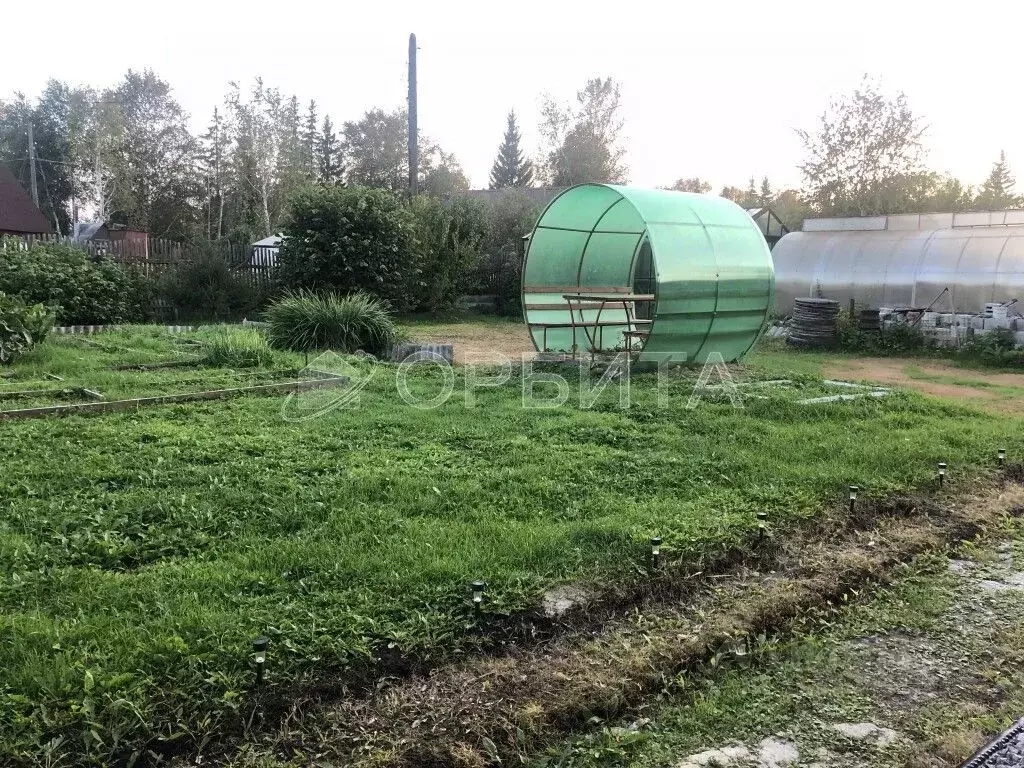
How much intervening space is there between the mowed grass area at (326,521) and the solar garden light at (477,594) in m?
0.04

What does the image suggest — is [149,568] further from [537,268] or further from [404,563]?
[537,268]

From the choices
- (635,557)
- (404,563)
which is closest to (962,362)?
(635,557)

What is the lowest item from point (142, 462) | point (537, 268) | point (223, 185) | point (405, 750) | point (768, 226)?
point (405, 750)

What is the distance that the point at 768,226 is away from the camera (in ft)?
92.4

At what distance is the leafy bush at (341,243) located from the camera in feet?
57.0

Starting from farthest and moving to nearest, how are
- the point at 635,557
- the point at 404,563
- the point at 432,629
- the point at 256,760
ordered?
the point at 635,557
the point at 404,563
the point at 432,629
the point at 256,760

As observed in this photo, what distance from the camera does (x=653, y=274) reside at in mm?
11203

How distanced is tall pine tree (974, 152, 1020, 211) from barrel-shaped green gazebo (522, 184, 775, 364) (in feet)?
80.3

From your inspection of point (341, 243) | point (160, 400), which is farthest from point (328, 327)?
point (341, 243)

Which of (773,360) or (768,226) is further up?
(768,226)

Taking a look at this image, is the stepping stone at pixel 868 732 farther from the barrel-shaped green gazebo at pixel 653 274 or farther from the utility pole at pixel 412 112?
the utility pole at pixel 412 112

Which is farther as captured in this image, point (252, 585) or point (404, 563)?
point (404, 563)

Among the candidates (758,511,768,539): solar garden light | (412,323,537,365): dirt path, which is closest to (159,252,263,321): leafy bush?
(412,323,537,365): dirt path

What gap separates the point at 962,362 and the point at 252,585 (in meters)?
13.8
